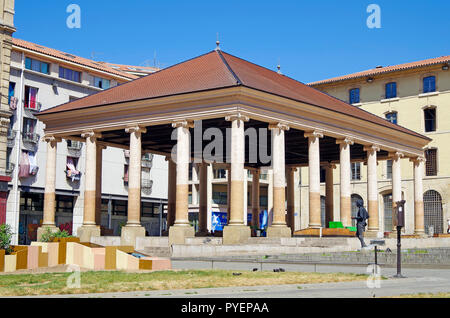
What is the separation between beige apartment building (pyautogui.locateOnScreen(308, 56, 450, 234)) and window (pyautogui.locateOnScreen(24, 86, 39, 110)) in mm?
33940

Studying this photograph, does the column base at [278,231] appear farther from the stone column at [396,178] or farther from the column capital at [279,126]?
the stone column at [396,178]

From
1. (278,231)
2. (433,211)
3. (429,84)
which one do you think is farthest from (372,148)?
(429,84)

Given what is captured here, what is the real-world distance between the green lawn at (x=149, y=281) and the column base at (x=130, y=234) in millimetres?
18927

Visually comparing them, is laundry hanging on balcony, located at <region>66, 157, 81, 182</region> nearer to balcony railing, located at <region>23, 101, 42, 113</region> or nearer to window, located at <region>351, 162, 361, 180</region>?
balcony railing, located at <region>23, 101, 42, 113</region>

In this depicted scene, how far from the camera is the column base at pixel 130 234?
147ft

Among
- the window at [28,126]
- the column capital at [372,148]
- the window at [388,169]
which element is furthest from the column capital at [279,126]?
the window at [388,169]

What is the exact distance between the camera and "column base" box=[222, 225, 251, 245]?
1609 inches

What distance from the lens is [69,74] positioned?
77.8m

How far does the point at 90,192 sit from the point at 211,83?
12.6 m

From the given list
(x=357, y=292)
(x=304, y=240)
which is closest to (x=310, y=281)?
(x=357, y=292)

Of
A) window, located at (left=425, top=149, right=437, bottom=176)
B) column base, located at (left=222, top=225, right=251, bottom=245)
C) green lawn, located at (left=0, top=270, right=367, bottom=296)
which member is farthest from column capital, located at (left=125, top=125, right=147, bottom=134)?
window, located at (left=425, top=149, right=437, bottom=176)

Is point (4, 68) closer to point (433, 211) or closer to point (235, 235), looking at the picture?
point (235, 235)

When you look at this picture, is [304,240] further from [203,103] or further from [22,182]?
[22,182]

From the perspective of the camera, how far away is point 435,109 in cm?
7669
